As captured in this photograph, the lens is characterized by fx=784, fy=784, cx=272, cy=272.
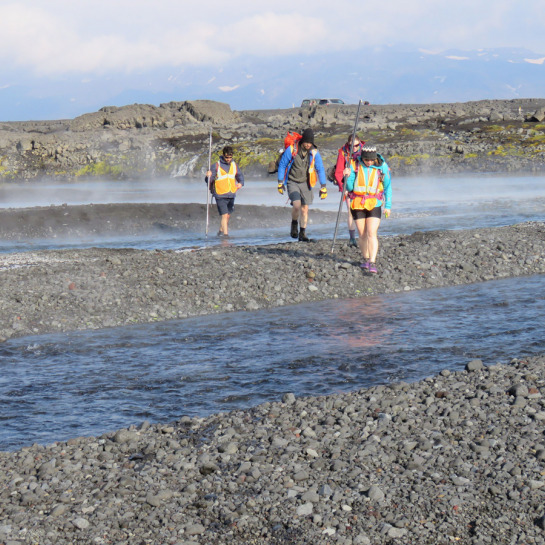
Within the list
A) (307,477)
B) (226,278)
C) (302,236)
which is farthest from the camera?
(302,236)

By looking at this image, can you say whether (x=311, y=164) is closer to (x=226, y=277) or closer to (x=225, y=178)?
(x=225, y=178)

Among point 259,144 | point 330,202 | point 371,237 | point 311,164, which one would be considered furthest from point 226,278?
point 259,144

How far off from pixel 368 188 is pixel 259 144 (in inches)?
1808

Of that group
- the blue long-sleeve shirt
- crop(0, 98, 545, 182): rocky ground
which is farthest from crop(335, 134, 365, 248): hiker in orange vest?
crop(0, 98, 545, 182): rocky ground

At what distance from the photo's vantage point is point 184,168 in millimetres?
57281

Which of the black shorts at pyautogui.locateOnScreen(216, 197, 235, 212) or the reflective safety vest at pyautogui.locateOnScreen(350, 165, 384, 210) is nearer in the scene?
the reflective safety vest at pyautogui.locateOnScreen(350, 165, 384, 210)

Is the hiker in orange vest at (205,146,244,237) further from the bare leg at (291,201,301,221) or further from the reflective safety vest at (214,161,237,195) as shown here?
the bare leg at (291,201,301,221)

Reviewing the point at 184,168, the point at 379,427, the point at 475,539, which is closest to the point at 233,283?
the point at 379,427

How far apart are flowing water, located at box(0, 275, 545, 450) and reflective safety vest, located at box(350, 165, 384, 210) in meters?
1.71

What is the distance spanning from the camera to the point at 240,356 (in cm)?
1054

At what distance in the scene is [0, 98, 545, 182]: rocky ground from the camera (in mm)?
53500

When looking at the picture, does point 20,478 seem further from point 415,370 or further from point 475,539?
point 415,370

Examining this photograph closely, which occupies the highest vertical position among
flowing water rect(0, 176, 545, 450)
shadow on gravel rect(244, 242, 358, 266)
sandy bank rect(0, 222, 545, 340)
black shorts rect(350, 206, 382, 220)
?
black shorts rect(350, 206, 382, 220)

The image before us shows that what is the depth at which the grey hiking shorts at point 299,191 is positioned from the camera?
17.4m
